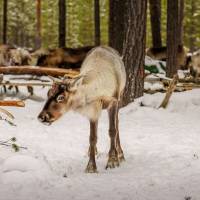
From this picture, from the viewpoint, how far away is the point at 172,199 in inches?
237

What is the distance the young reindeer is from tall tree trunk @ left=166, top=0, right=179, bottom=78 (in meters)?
10.3

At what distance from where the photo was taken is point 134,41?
1345 centimetres

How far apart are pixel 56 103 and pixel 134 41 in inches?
246

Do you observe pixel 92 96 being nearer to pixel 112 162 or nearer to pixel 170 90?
pixel 112 162

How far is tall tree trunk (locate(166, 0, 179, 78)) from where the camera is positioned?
18.9 metres

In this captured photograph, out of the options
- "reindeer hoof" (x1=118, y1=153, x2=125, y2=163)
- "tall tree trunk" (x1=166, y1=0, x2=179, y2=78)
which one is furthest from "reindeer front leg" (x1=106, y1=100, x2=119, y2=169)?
"tall tree trunk" (x1=166, y1=0, x2=179, y2=78)

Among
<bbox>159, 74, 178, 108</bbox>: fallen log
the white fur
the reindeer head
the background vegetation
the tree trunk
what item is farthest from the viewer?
the background vegetation

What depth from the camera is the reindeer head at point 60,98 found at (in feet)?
24.9

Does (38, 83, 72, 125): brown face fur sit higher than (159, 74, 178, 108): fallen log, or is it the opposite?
(38, 83, 72, 125): brown face fur

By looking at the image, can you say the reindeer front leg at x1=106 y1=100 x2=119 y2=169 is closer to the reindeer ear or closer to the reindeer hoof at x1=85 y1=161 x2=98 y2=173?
the reindeer hoof at x1=85 y1=161 x2=98 y2=173

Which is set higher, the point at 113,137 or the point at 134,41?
the point at 134,41

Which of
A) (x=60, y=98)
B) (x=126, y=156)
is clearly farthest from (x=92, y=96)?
(x=126, y=156)

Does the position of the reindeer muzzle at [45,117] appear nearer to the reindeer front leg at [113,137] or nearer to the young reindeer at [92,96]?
the young reindeer at [92,96]

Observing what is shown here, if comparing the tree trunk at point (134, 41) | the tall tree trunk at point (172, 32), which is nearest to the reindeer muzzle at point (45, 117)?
the tree trunk at point (134, 41)
